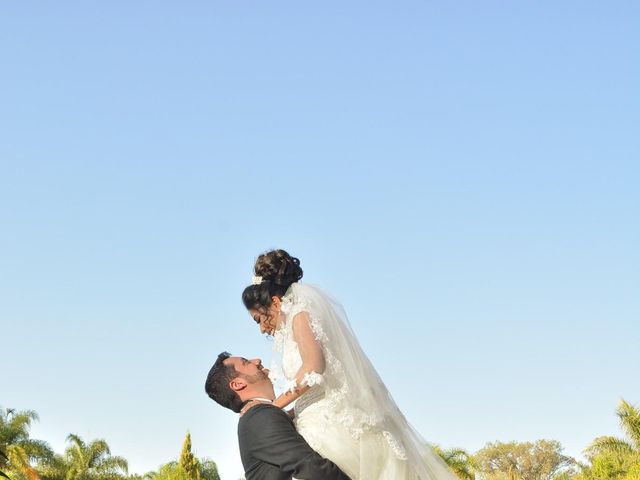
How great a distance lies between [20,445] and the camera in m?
48.3

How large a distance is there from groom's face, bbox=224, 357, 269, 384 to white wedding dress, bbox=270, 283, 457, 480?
5.6 inches

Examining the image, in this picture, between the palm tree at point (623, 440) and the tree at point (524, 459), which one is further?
the tree at point (524, 459)

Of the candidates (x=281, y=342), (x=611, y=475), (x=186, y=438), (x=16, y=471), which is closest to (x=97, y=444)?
(x=16, y=471)

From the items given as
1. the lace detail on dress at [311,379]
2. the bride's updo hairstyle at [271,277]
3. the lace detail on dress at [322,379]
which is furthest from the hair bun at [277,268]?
the lace detail on dress at [311,379]

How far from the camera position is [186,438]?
3844 cm

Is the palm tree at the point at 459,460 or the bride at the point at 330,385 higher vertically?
the palm tree at the point at 459,460

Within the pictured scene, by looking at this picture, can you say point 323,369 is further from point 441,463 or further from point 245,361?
point 441,463

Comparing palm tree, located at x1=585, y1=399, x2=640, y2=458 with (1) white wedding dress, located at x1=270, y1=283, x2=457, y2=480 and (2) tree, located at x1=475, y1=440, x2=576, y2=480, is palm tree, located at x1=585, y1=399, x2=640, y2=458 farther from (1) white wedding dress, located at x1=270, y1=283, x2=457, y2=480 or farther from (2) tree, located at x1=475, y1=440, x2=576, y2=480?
(2) tree, located at x1=475, y1=440, x2=576, y2=480

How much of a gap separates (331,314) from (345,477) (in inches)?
50.3

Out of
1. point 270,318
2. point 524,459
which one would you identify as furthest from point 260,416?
point 524,459

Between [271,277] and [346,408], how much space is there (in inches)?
46.0

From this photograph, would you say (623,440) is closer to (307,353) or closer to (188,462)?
(188,462)

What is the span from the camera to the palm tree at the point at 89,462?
166 feet

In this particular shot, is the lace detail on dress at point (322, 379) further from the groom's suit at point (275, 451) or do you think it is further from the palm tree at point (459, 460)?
the palm tree at point (459, 460)
